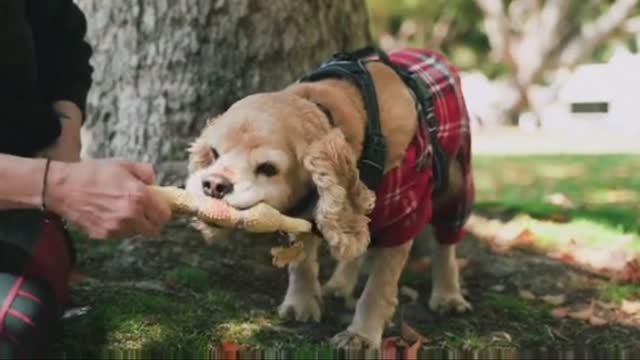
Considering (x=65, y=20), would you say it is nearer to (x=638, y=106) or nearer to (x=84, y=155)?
(x=84, y=155)

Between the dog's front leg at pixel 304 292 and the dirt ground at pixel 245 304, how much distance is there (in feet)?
0.14

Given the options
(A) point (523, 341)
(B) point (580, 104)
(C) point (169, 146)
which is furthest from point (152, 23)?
(B) point (580, 104)

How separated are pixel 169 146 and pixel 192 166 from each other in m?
1.12

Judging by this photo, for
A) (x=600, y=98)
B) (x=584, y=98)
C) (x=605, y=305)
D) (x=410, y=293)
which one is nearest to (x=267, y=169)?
(x=410, y=293)

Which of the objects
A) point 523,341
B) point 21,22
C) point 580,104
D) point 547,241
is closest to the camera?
point 21,22

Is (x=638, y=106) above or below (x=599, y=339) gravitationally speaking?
below

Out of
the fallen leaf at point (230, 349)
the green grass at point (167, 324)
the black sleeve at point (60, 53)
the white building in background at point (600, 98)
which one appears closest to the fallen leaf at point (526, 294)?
the green grass at point (167, 324)

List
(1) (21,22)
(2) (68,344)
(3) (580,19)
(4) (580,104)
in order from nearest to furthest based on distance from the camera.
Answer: (1) (21,22) → (2) (68,344) → (4) (580,104) → (3) (580,19)

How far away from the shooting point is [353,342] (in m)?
2.91

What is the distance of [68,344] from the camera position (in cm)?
270

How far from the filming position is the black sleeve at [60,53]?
9.04 feet

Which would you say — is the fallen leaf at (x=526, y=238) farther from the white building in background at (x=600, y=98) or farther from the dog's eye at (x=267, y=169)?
the white building in background at (x=600, y=98)

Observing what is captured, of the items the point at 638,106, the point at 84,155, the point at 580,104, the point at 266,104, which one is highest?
the point at 266,104

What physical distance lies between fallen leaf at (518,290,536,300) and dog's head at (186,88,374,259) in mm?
1024
